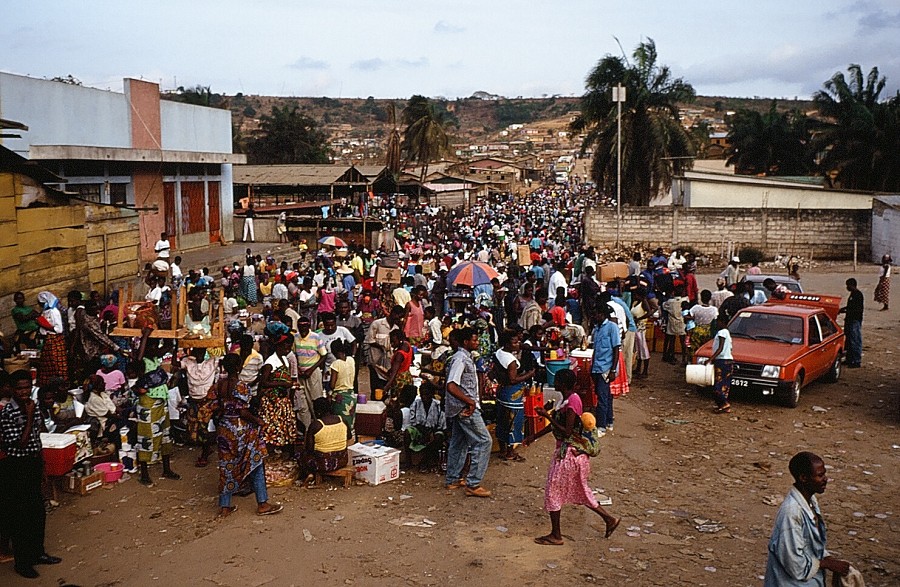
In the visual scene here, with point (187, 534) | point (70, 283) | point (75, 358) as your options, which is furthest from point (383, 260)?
point (187, 534)

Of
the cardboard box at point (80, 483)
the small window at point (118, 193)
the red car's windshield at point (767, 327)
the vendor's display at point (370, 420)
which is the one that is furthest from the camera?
the small window at point (118, 193)

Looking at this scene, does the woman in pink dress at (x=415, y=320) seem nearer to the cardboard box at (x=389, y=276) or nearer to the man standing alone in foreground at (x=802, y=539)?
the cardboard box at (x=389, y=276)

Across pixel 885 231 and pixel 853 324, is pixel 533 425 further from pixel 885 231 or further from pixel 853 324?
pixel 885 231

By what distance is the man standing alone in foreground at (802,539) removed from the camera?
13.6 ft

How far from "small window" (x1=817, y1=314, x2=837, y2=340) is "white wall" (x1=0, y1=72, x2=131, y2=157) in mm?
16848

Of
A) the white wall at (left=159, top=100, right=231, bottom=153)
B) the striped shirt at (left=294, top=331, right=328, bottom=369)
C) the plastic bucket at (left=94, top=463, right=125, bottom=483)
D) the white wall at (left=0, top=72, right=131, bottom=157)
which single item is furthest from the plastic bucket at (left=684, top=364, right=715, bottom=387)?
the white wall at (left=159, top=100, right=231, bottom=153)

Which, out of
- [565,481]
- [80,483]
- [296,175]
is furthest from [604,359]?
[296,175]

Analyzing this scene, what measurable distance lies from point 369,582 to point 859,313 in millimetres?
10276

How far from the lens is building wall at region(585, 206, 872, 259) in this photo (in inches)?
1231

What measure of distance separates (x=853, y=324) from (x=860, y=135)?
32376 mm

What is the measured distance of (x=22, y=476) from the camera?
20.1ft

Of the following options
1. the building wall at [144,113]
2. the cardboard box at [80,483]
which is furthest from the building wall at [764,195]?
the cardboard box at [80,483]

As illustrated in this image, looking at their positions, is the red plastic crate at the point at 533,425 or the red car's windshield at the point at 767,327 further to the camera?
the red car's windshield at the point at 767,327

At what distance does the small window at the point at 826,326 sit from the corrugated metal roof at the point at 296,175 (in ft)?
75.9
